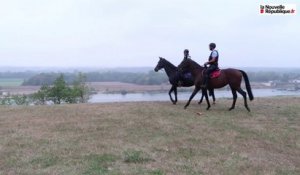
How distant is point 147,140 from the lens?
402 inches

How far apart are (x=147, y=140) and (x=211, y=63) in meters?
5.14

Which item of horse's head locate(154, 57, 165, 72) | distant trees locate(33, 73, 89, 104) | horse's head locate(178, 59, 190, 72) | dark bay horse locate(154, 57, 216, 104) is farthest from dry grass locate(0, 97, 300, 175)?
distant trees locate(33, 73, 89, 104)

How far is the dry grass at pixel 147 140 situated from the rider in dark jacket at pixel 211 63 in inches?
45.1

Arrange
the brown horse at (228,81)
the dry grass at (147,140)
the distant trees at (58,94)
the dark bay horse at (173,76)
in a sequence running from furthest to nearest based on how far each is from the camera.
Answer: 1. the distant trees at (58,94)
2. the dark bay horse at (173,76)
3. the brown horse at (228,81)
4. the dry grass at (147,140)

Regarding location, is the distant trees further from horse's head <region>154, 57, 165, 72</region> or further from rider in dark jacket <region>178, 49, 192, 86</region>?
rider in dark jacket <region>178, 49, 192, 86</region>

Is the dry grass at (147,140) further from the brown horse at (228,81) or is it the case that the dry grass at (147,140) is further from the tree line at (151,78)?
the tree line at (151,78)

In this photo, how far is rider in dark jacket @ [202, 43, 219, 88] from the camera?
14211 millimetres

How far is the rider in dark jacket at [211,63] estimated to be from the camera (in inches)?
559

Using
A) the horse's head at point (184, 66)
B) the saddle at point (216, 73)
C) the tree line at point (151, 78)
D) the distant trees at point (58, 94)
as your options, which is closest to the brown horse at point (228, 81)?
the saddle at point (216, 73)

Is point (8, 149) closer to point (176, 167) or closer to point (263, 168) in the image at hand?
point (176, 167)

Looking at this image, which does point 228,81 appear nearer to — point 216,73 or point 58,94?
point 216,73

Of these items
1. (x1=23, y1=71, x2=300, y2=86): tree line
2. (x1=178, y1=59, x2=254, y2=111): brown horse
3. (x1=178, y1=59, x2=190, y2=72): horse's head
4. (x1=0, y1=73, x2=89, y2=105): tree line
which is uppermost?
(x1=178, y1=59, x2=190, y2=72): horse's head

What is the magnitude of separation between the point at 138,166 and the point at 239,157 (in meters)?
2.34

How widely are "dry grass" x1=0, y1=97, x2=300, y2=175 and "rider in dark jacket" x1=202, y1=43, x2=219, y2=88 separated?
3.76 ft
